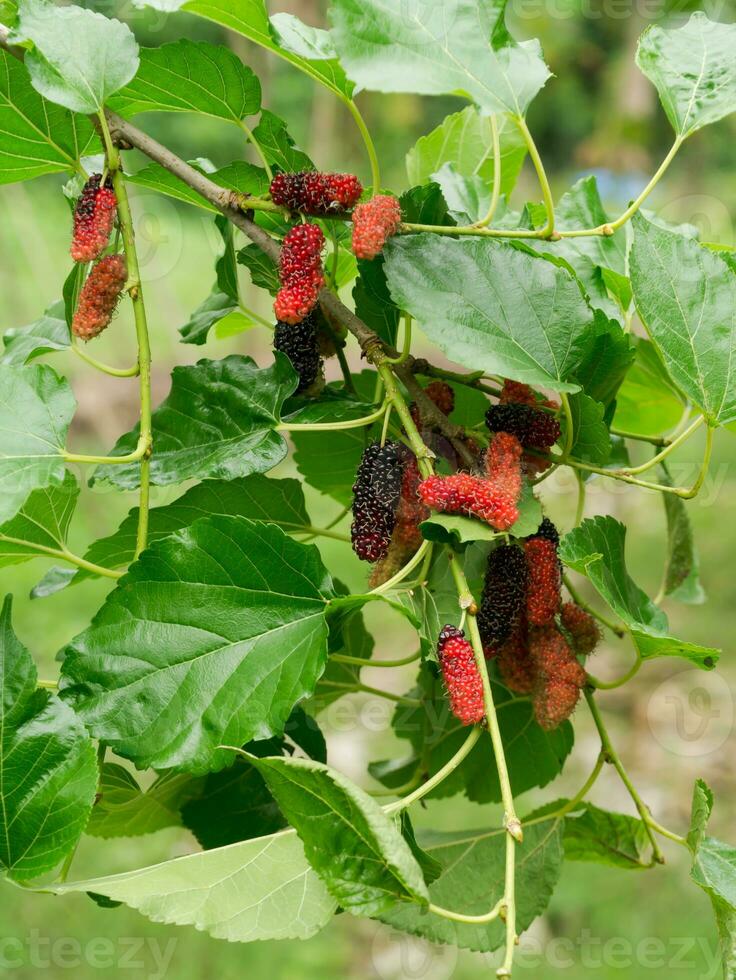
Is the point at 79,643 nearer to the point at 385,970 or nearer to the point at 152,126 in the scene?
the point at 385,970

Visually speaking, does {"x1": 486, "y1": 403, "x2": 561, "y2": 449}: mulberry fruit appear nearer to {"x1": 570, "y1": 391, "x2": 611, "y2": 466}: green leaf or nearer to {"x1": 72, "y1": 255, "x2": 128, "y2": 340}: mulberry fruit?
{"x1": 570, "y1": 391, "x2": 611, "y2": 466}: green leaf

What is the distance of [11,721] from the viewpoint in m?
0.44

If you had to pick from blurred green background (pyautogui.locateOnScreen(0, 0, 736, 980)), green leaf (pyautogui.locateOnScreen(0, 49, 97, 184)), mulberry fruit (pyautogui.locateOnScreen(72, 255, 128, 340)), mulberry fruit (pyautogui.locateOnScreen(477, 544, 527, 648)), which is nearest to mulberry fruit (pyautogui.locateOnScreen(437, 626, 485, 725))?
mulberry fruit (pyautogui.locateOnScreen(477, 544, 527, 648))

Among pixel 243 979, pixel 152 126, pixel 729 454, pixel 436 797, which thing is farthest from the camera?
pixel 152 126

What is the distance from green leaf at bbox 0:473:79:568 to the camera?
532 mm

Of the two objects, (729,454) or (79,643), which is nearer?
(79,643)

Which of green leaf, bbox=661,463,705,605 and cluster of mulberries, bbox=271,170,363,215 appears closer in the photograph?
cluster of mulberries, bbox=271,170,363,215

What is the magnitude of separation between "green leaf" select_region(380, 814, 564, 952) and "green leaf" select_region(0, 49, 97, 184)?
444mm

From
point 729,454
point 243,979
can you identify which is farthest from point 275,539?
point 729,454

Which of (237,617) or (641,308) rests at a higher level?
(641,308)

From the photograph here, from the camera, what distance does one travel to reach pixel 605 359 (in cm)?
53

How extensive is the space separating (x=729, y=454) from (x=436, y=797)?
2767 mm

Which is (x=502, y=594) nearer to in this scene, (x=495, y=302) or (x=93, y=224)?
(x=495, y=302)

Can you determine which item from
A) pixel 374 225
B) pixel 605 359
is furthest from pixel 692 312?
pixel 374 225
